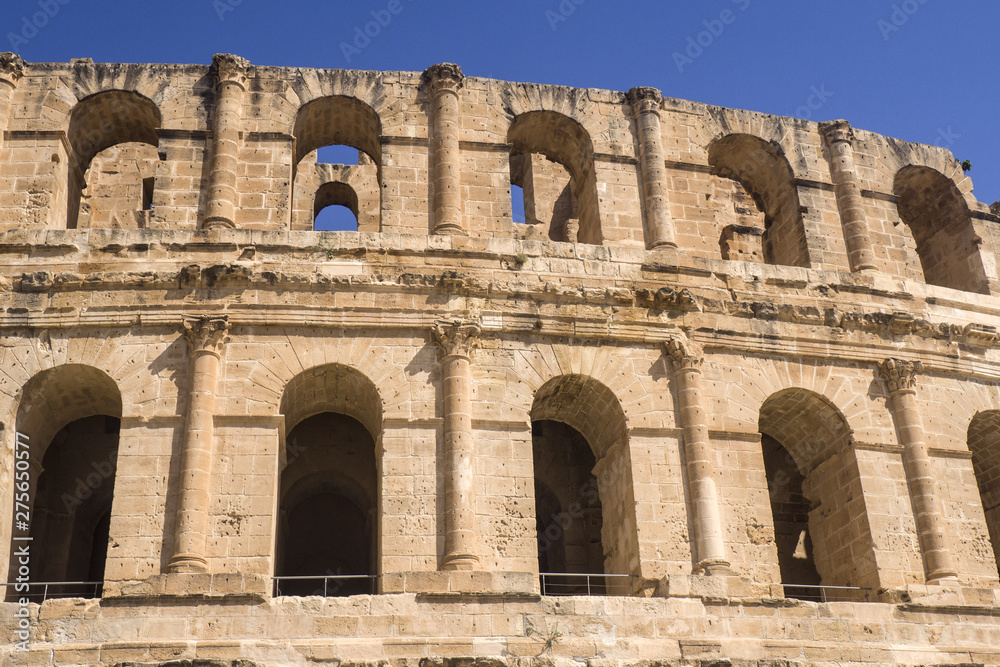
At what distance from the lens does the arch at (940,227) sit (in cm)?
2078

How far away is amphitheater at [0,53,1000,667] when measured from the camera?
1459 centimetres

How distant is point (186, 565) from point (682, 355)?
7.57 metres

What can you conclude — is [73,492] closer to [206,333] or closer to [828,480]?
[206,333]

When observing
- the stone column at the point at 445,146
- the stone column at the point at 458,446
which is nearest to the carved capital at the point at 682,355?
the stone column at the point at 458,446

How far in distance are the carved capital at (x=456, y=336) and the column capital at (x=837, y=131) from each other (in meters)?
8.13

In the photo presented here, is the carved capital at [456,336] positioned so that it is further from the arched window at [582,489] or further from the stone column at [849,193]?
the stone column at [849,193]

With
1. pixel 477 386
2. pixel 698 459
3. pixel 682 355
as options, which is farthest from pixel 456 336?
pixel 698 459

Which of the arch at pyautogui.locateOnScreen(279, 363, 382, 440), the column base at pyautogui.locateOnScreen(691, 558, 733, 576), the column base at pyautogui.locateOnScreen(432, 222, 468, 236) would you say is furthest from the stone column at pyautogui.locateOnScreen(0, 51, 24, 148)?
the column base at pyautogui.locateOnScreen(691, 558, 733, 576)

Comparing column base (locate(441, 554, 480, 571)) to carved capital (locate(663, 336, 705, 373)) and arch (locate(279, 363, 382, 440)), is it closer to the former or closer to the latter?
arch (locate(279, 363, 382, 440))

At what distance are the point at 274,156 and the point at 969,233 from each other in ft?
41.0

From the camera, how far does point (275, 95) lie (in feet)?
60.5

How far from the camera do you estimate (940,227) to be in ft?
70.6

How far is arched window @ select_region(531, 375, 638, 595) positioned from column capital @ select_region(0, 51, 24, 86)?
9749 millimetres

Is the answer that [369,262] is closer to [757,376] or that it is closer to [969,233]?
[757,376]
